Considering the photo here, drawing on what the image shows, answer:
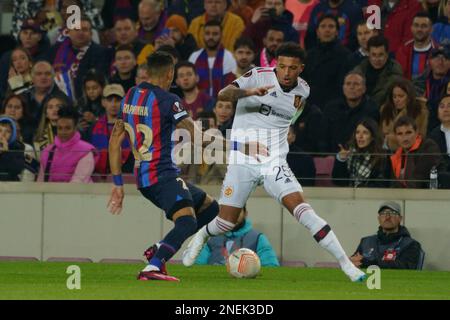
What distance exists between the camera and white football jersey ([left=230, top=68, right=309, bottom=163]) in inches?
549

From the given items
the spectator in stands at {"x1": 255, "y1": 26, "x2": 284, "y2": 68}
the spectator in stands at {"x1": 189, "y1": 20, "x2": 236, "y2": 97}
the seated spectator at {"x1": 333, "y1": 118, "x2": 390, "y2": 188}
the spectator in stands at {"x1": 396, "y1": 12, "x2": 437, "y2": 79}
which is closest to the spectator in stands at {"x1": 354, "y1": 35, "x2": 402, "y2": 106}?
the spectator in stands at {"x1": 396, "y1": 12, "x2": 437, "y2": 79}

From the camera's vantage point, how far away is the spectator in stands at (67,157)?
18.2 metres

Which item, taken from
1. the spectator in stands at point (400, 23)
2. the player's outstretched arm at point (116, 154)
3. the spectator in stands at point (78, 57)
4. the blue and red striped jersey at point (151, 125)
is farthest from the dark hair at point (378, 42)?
the player's outstretched arm at point (116, 154)

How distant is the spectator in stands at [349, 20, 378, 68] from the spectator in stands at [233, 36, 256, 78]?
4.52ft

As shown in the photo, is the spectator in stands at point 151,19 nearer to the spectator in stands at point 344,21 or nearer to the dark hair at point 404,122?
the spectator in stands at point 344,21

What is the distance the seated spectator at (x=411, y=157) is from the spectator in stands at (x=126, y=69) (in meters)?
4.42

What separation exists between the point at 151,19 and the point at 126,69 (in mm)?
1430

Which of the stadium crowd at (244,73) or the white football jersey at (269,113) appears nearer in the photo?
the white football jersey at (269,113)

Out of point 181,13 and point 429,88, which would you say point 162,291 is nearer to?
point 429,88

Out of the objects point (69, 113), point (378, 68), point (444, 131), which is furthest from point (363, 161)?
point (69, 113)

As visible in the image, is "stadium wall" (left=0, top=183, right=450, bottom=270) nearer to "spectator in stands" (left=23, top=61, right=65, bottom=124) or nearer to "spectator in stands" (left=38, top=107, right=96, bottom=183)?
"spectator in stands" (left=38, top=107, right=96, bottom=183)

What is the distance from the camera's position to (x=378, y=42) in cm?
1803

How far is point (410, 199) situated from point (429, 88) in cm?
178

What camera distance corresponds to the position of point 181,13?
68.3 feet
